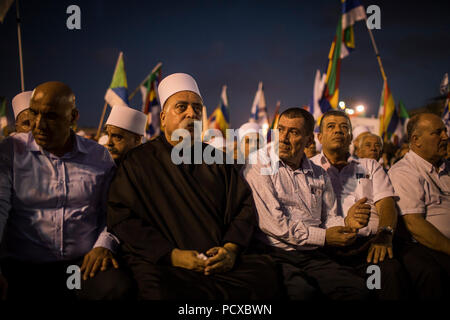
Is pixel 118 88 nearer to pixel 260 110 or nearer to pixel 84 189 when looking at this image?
pixel 84 189

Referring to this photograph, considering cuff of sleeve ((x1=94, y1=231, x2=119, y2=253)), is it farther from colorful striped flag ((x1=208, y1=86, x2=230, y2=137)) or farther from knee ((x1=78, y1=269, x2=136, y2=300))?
colorful striped flag ((x1=208, y1=86, x2=230, y2=137))

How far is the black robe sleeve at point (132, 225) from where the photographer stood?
2.47 m

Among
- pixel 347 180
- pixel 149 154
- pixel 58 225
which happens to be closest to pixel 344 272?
pixel 347 180

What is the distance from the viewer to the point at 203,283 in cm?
231

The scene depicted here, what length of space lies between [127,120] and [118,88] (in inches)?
173

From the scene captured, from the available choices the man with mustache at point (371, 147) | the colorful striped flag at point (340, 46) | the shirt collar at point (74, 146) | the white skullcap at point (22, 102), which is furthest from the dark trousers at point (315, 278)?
the colorful striped flag at point (340, 46)

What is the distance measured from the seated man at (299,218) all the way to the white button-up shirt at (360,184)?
359mm

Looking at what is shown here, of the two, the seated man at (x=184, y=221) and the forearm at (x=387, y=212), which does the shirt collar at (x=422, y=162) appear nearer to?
the forearm at (x=387, y=212)

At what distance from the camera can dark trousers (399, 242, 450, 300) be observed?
2859mm

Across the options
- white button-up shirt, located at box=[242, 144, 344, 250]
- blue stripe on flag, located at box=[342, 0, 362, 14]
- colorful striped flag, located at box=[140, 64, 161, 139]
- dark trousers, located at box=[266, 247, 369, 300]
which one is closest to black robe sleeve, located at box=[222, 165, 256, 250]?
white button-up shirt, located at box=[242, 144, 344, 250]

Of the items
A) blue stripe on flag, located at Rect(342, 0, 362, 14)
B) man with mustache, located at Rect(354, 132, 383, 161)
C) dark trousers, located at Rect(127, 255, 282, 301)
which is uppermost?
blue stripe on flag, located at Rect(342, 0, 362, 14)

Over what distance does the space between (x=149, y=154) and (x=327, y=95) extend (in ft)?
20.8

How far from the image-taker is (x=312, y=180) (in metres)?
3.31
